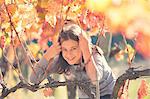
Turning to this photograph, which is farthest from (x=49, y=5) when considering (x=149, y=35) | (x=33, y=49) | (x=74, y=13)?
(x=33, y=49)

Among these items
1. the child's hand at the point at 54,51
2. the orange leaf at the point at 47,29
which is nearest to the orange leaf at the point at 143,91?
the child's hand at the point at 54,51

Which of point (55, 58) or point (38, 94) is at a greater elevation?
point (55, 58)

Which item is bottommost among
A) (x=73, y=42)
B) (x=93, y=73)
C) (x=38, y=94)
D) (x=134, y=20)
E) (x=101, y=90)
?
(x=38, y=94)

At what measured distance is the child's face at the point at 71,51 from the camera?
2.16 metres

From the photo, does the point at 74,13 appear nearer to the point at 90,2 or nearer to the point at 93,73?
the point at 90,2

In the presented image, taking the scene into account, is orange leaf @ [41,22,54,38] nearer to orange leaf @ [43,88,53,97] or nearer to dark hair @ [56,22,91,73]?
dark hair @ [56,22,91,73]

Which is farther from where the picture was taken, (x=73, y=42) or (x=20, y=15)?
(x=20, y=15)

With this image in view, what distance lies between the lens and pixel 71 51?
220 cm

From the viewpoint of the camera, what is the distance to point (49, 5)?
2.11 metres

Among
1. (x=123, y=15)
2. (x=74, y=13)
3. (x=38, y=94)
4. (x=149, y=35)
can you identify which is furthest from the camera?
(x=38, y=94)

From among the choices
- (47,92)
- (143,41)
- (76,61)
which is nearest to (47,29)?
(76,61)

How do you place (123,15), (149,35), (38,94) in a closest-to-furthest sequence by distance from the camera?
(123,15), (149,35), (38,94)

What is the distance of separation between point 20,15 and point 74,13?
1.01ft

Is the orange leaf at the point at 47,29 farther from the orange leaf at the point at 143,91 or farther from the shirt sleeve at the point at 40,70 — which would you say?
the orange leaf at the point at 143,91
